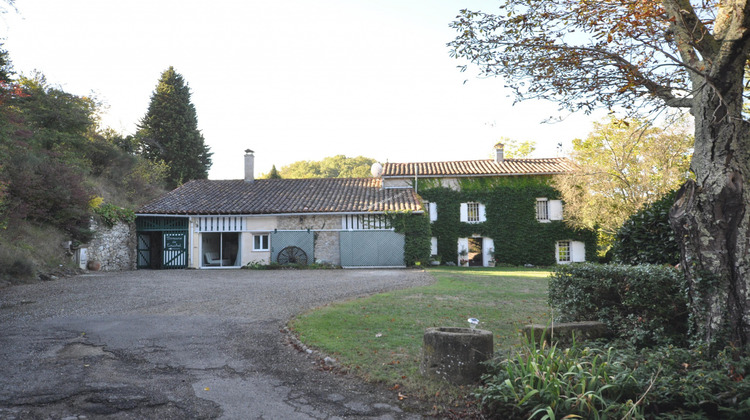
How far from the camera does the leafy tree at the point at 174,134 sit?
35.7m

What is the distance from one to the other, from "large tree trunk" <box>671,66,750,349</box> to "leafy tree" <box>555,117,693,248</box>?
17791mm

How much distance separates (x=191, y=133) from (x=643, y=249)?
36162mm

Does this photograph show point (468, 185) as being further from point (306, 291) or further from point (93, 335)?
→ point (93, 335)

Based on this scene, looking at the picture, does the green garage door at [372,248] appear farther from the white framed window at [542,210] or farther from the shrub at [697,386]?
the shrub at [697,386]

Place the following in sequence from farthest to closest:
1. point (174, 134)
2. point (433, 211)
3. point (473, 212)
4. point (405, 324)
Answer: point (174, 134) → point (473, 212) → point (433, 211) → point (405, 324)

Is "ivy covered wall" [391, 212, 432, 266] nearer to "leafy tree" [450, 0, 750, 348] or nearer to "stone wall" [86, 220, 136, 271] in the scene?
"stone wall" [86, 220, 136, 271]

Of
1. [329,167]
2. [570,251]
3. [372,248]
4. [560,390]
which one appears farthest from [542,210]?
[329,167]

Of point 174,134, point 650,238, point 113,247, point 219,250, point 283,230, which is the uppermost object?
point 174,134

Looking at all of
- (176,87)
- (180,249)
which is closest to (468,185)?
(180,249)

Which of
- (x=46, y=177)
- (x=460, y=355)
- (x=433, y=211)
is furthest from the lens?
(x=433, y=211)

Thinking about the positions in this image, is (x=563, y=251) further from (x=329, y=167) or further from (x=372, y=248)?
(x=329, y=167)

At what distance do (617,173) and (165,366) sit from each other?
2326 cm

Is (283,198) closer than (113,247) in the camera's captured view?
No

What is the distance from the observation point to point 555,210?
26.2 m
